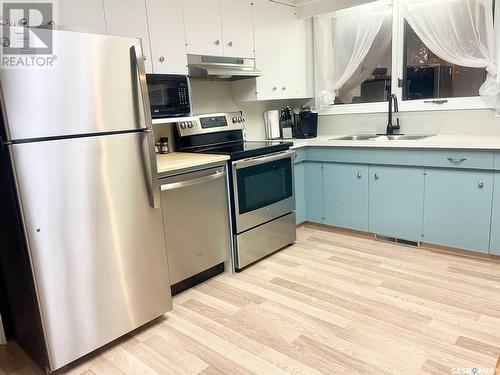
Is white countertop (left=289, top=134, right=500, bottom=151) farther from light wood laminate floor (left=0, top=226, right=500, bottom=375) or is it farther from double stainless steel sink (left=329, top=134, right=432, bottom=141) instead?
light wood laminate floor (left=0, top=226, right=500, bottom=375)

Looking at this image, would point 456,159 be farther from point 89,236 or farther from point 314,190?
point 89,236

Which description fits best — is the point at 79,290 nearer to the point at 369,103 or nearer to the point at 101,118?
the point at 101,118

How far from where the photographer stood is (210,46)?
2910mm

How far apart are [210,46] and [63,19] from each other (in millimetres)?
1097

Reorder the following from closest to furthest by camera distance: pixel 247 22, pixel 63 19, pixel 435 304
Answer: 1. pixel 63 19
2. pixel 435 304
3. pixel 247 22

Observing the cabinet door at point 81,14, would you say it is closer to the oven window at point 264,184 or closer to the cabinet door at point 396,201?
the oven window at point 264,184

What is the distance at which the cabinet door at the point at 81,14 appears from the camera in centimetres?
212

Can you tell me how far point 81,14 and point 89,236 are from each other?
4.34ft

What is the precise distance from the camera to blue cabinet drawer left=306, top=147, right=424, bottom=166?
2.97 metres

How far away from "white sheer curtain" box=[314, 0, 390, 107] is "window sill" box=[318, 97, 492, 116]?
0.12 meters

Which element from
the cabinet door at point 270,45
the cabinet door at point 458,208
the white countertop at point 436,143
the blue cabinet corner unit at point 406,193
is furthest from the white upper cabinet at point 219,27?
the cabinet door at point 458,208

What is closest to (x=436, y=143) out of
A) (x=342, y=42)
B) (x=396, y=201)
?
(x=396, y=201)

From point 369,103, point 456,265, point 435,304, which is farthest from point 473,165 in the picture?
point 369,103

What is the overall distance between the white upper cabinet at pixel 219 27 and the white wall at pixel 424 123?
128 centimetres
